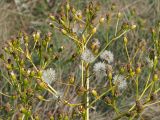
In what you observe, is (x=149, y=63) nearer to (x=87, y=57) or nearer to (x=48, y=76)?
(x=87, y=57)

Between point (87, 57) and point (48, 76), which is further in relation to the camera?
point (48, 76)

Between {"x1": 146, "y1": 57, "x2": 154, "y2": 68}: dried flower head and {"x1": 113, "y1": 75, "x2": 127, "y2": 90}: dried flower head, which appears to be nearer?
{"x1": 113, "y1": 75, "x2": 127, "y2": 90}: dried flower head

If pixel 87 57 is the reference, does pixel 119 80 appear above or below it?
below

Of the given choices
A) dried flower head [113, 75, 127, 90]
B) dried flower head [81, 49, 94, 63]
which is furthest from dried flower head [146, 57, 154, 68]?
dried flower head [81, 49, 94, 63]

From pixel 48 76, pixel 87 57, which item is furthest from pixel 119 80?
pixel 48 76

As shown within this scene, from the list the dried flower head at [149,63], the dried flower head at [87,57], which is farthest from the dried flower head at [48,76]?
the dried flower head at [149,63]

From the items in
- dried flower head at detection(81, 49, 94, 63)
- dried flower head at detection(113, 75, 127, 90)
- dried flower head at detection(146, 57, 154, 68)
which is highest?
dried flower head at detection(81, 49, 94, 63)

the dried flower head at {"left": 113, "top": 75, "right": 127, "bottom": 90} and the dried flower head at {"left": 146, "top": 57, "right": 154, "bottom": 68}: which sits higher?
the dried flower head at {"left": 146, "top": 57, "right": 154, "bottom": 68}

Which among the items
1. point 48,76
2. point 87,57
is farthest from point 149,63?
point 48,76

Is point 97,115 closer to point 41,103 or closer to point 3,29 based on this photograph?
point 41,103

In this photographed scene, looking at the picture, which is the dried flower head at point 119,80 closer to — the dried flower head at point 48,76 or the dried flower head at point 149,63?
the dried flower head at point 149,63

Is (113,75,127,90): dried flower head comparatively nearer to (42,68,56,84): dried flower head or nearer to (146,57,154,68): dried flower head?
(146,57,154,68): dried flower head

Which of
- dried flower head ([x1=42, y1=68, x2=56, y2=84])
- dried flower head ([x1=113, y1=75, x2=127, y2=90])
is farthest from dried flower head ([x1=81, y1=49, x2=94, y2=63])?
dried flower head ([x1=42, y1=68, x2=56, y2=84])
